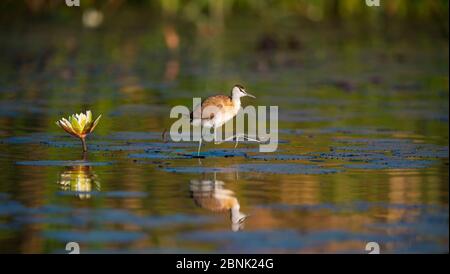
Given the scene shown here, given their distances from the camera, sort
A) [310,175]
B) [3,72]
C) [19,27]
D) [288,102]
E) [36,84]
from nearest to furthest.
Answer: [310,175] → [288,102] → [36,84] → [3,72] → [19,27]

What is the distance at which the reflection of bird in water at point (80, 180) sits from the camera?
1092 cm

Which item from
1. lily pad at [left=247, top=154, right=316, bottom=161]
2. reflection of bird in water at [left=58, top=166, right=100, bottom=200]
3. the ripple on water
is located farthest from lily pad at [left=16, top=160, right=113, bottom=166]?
the ripple on water

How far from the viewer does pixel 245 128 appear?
15.8 metres

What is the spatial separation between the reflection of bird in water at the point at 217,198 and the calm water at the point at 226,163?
18 mm

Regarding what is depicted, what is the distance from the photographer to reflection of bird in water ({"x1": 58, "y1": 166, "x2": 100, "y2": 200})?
10.9 metres

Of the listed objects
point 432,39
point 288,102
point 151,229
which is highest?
point 432,39

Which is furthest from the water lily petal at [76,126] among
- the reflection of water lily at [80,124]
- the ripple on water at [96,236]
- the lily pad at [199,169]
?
the ripple on water at [96,236]

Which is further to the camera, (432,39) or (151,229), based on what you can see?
(432,39)

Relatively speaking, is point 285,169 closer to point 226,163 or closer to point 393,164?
point 226,163

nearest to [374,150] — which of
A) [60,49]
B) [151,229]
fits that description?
[151,229]

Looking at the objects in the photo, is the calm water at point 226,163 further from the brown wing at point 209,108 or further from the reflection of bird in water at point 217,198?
the brown wing at point 209,108

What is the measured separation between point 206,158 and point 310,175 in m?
1.54

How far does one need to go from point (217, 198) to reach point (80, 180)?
5.27ft

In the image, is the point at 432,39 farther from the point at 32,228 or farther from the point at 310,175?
the point at 32,228
